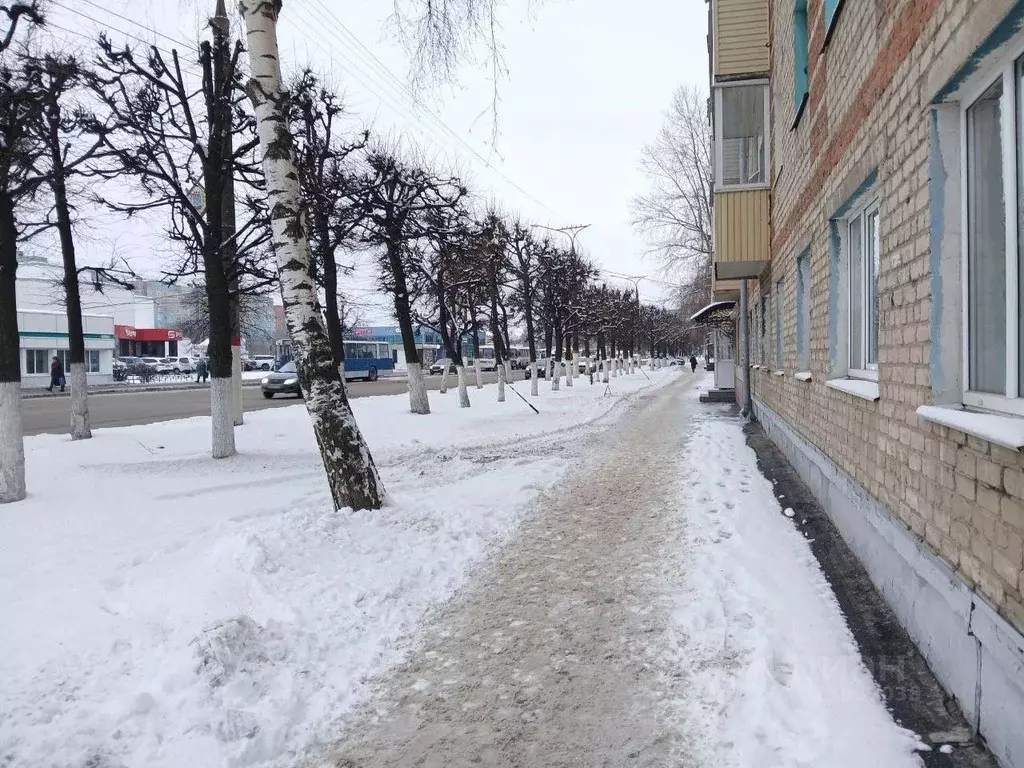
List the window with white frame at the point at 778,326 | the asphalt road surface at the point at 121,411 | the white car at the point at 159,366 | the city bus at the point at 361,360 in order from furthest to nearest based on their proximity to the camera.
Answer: the city bus at the point at 361,360 < the white car at the point at 159,366 < the asphalt road surface at the point at 121,411 < the window with white frame at the point at 778,326

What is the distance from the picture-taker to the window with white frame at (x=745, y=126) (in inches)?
441

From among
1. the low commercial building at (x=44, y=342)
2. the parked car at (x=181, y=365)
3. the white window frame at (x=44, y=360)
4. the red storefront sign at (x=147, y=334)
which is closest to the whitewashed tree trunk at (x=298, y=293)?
the low commercial building at (x=44, y=342)

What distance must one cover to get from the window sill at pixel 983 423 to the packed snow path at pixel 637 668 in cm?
116

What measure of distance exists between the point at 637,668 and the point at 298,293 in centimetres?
435

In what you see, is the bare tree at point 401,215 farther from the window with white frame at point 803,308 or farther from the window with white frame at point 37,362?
the window with white frame at point 37,362

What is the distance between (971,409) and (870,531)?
1604 millimetres

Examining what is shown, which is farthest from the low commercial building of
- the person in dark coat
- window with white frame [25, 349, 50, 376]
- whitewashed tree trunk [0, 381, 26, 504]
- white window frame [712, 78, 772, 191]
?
white window frame [712, 78, 772, 191]

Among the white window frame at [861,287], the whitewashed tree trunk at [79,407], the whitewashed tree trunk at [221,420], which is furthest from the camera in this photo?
the whitewashed tree trunk at [79,407]

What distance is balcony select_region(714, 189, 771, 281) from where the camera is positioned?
36.7 ft

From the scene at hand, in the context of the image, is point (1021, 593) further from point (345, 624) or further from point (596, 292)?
point (596, 292)

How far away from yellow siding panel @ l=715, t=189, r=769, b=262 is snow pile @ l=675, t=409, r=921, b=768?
6.50m

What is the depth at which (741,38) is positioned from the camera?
10.8 meters

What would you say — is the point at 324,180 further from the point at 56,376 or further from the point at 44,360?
the point at 44,360

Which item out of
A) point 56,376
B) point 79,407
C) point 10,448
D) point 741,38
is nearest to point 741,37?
point 741,38
